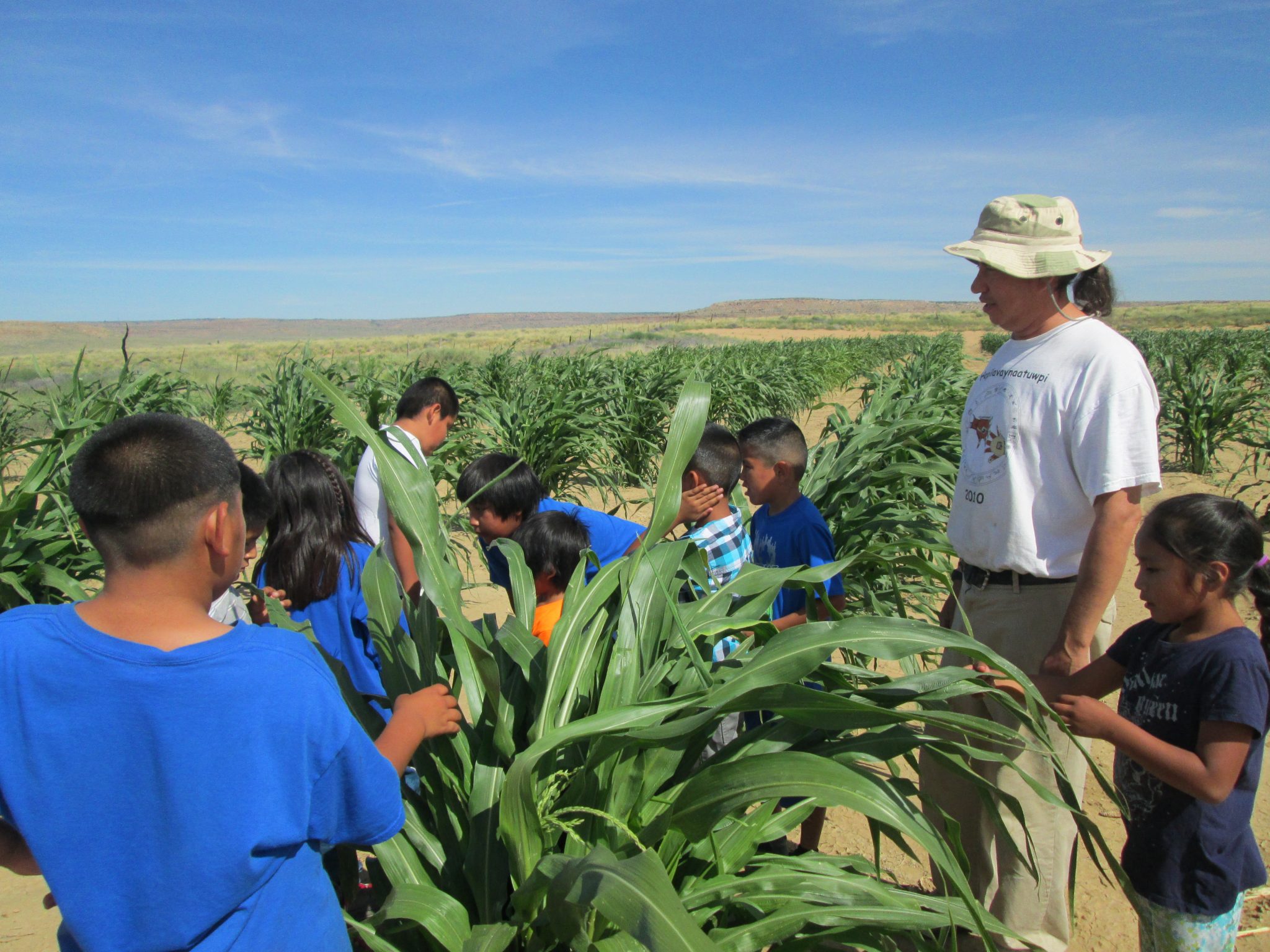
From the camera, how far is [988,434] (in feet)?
6.71

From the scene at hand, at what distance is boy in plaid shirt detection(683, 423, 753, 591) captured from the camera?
2555mm

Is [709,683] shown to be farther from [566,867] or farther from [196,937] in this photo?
[196,937]

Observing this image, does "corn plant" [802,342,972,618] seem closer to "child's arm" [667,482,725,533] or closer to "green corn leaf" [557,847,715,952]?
"child's arm" [667,482,725,533]

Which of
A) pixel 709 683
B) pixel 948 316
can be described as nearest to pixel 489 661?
pixel 709 683

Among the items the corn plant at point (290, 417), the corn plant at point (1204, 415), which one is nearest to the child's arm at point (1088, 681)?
the corn plant at point (290, 417)

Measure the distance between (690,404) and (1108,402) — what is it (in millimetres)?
1020

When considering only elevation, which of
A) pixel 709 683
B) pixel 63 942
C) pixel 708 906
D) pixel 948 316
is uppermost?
pixel 948 316

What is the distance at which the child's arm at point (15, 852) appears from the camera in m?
1.02

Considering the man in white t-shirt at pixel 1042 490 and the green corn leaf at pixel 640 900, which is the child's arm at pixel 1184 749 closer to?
the man in white t-shirt at pixel 1042 490

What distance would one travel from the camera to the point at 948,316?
12044 centimetres

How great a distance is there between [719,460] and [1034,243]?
3.64 feet

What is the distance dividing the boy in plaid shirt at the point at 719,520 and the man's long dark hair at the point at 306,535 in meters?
1.08

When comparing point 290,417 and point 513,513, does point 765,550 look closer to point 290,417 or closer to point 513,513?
point 513,513

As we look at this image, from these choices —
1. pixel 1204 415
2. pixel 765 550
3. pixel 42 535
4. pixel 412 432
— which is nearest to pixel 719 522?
pixel 765 550
